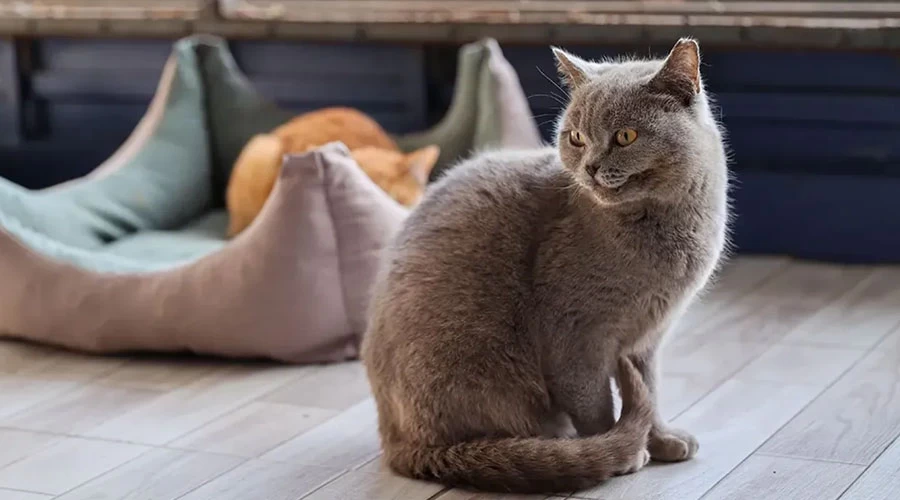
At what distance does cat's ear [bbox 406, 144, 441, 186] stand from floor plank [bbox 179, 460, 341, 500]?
1.16m

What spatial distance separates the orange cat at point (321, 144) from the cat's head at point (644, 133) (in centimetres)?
123

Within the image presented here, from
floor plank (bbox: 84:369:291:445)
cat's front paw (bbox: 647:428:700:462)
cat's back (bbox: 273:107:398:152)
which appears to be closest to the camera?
cat's front paw (bbox: 647:428:700:462)

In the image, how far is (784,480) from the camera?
195 centimetres

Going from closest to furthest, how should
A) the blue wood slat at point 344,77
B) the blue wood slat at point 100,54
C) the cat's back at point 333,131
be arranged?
the cat's back at point 333,131
the blue wood slat at point 344,77
the blue wood slat at point 100,54

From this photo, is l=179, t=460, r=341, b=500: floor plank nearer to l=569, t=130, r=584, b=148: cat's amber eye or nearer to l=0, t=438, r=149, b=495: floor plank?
l=0, t=438, r=149, b=495: floor plank

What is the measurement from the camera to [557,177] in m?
2.02

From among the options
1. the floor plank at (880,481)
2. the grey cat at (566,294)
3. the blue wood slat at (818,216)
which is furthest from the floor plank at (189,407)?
the blue wood slat at (818,216)

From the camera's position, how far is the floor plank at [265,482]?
77.8 inches

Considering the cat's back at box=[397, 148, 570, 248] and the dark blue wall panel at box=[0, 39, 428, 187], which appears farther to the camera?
Answer: the dark blue wall panel at box=[0, 39, 428, 187]

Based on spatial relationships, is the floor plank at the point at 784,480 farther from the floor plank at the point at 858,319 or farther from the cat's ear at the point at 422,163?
the cat's ear at the point at 422,163

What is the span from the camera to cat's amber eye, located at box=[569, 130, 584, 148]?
189 centimetres

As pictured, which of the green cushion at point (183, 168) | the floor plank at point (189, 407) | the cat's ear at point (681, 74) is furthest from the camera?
the green cushion at point (183, 168)

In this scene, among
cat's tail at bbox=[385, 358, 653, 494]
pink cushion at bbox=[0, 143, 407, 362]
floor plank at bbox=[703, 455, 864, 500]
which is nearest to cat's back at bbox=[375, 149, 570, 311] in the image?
cat's tail at bbox=[385, 358, 653, 494]

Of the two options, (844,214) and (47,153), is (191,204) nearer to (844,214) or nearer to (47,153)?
(47,153)
